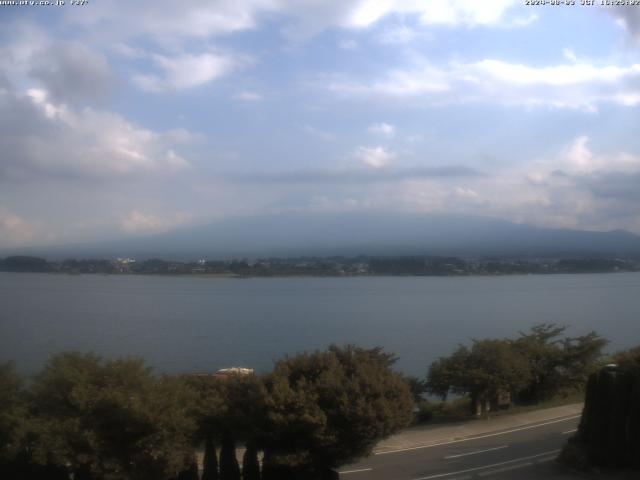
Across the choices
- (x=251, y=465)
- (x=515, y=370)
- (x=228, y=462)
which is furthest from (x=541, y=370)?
(x=228, y=462)

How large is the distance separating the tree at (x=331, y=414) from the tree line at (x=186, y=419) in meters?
0.02

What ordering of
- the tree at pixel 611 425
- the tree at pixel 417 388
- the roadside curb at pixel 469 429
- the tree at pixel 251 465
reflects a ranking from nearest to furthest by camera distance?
the tree at pixel 251 465 < the tree at pixel 611 425 < the roadside curb at pixel 469 429 < the tree at pixel 417 388

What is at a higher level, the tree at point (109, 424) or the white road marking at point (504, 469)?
the tree at point (109, 424)

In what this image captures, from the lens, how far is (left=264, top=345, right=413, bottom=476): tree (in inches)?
376

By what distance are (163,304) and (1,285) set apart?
1983cm

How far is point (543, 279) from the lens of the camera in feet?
251

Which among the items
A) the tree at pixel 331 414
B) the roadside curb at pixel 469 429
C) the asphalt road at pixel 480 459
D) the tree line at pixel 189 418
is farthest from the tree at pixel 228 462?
the roadside curb at pixel 469 429

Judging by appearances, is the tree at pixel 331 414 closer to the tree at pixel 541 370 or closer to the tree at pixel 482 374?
the tree at pixel 482 374

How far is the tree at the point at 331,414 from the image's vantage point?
376 inches

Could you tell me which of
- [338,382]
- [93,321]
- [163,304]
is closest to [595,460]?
[338,382]

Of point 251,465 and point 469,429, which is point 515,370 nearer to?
point 469,429

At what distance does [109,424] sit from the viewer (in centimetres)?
895

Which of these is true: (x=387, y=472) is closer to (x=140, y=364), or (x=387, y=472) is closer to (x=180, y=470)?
(x=180, y=470)

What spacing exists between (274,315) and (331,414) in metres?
32.6
